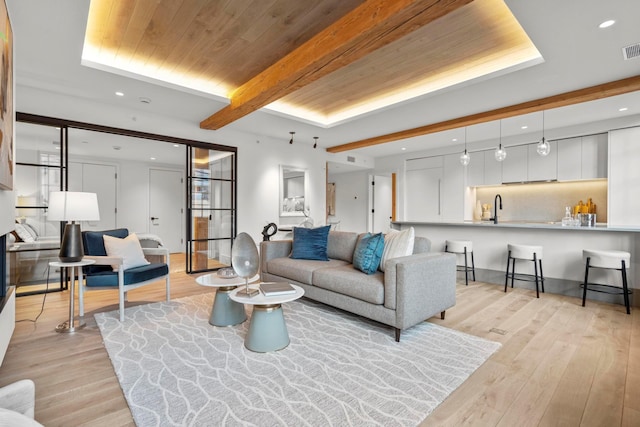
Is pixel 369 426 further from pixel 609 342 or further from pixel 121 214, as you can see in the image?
pixel 121 214

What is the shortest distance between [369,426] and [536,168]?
5.50 m

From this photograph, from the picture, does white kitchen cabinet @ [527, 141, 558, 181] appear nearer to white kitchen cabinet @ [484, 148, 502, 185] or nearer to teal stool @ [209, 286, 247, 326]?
white kitchen cabinet @ [484, 148, 502, 185]

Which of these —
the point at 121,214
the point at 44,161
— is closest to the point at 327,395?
the point at 44,161

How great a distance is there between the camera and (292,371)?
202 centimetres

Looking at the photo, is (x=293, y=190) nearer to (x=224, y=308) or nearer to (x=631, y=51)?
(x=224, y=308)

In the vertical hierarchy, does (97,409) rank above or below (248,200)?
below

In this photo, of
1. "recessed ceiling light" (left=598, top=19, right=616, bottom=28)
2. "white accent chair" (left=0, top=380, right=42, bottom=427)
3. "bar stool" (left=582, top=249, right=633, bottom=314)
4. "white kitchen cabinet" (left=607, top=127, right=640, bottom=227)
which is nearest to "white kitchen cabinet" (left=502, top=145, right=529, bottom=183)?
"white kitchen cabinet" (left=607, top=127, right=640, bottom=227)

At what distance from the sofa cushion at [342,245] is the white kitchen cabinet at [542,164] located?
374 centimetres

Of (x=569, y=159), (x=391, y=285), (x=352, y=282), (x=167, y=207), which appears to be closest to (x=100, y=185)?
(x=167, y=207)

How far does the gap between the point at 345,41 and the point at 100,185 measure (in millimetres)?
6632

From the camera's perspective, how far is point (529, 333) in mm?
2715

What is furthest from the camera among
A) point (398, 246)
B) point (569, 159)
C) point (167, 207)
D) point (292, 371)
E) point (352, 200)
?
point (352, 200)

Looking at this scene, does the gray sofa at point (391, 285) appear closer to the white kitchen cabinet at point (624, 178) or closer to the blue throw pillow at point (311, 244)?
the blue throw pillow at point (311, 244)

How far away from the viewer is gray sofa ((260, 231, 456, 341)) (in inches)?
97.4
